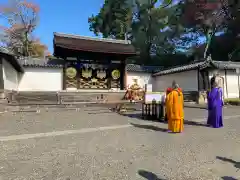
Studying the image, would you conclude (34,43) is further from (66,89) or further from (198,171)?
(198,171)

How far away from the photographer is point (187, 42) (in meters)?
29.7

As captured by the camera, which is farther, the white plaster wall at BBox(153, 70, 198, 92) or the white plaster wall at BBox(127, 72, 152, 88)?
the white plaster wall at BBox(127, 72, 152, 88)

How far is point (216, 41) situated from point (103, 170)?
27781 mm

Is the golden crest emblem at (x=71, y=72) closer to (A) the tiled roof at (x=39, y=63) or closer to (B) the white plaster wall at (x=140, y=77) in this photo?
(A) the tiled roof at (x=39, y=63)

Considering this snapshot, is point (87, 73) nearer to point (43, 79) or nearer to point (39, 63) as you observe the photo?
point (43, 79)

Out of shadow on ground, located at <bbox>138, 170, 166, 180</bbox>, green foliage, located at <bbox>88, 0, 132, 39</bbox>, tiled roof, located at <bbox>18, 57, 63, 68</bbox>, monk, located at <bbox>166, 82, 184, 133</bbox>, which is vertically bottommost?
shadow on ground, located at <bbox>138, 170, 166, 180</bbox>

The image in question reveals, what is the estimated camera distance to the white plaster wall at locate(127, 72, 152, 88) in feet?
68.0

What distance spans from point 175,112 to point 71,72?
12618 millimetres

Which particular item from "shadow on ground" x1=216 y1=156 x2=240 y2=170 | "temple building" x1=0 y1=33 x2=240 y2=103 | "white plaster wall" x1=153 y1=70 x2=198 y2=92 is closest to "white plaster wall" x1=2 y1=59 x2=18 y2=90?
"temple building" x1=0 y1=33 x2=240 y2=103

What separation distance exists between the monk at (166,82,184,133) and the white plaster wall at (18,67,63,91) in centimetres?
1306

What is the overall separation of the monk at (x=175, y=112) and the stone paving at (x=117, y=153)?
33cm

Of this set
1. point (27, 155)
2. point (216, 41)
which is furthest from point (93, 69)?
point (216, 41)

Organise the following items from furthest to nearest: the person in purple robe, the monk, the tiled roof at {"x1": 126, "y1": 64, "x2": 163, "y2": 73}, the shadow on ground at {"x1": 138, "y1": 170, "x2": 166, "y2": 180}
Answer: the tiled roof at {"x1": 126, "y1": 64, "x2": 163, "y2": 73}
the person in purple robe
the monk
the shadow on ground at {"x1": 138, "y1": 170, "x2": 166, "y2": 180}

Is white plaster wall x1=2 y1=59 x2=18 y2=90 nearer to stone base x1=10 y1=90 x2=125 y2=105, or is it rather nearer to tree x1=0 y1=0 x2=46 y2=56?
stone base x1=10 y1=90 x2=125 y2=105
